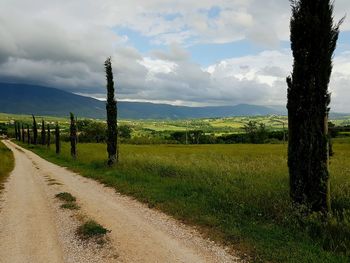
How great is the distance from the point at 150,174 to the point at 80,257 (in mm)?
13292

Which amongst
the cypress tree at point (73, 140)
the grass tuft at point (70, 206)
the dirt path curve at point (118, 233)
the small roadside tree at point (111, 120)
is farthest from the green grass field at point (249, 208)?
the cypress tree at point (73, 140)

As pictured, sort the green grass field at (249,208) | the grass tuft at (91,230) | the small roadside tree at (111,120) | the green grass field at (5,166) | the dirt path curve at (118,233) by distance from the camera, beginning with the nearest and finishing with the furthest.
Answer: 1. the dirt path curve at (118,233)
2. the green grass field at (249,208)
3. the grass tuft at (91,230)
4. the green grass field at (5,166)
5. the small roadside tree at (111,120)

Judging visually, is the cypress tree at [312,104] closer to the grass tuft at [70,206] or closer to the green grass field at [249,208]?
the green grass field at [249,208]

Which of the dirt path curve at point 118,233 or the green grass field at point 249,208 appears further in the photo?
the green grass field at point 249,208

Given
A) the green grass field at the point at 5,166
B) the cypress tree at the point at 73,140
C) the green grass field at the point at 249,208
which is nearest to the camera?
the green grass field at the point at 249,208

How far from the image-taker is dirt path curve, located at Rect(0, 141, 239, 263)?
27.8 ft

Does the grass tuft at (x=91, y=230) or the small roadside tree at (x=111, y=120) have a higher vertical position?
the small roadside tree at (x=111, y=120)

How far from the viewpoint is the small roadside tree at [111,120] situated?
31156 mm

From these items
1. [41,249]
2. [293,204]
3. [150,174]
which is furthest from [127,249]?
[150,174]

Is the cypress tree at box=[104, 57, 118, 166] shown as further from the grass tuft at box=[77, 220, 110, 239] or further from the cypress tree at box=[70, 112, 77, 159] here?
the grass tuft at box=[77, 220, 110, 239]

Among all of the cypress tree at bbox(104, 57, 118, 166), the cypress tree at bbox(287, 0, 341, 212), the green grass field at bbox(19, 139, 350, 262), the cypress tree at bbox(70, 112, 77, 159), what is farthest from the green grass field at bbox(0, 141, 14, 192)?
the cypress tree at bbox(287, 0, 341, 212)

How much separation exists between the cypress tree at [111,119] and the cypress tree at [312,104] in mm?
Result: 20516

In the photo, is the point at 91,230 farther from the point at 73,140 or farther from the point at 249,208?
the point at 73,140

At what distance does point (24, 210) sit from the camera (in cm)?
1405
